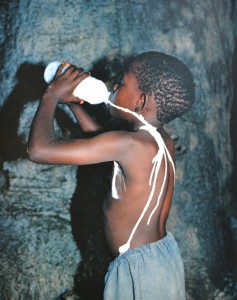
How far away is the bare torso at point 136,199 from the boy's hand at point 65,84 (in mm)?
360

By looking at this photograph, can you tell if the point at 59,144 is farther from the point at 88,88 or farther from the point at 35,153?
the point at 88,88

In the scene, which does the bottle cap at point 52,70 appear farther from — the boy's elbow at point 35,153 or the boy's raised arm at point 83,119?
the boy's elbow at point 35,153

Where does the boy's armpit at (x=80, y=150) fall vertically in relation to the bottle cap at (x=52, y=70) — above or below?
below

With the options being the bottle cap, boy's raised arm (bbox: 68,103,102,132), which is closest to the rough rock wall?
boy's raised arm (bbox: 68,103,102,132)

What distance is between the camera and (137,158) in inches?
53.3

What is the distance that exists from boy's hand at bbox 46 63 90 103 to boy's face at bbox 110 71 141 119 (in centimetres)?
19

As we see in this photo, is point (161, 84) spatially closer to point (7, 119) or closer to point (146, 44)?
point (146, 44)

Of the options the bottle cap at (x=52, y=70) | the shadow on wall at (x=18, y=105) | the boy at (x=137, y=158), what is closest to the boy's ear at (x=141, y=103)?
the boy at (x=137, y=158)

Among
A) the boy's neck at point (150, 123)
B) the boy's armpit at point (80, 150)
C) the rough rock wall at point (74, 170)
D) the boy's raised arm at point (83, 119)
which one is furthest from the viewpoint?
the rough rock wall at point (74, 170)

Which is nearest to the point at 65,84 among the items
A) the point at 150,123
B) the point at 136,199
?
the point at 150,123

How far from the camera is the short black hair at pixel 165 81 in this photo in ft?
4.48

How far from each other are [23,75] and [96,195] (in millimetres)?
941

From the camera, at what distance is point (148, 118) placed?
1.46 metres

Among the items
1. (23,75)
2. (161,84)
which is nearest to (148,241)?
(161,84)
